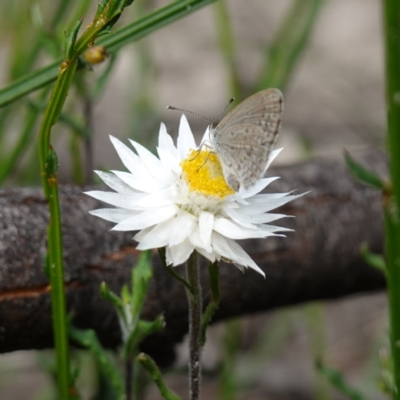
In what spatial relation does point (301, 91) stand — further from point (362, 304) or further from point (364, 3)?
point (362, 304)

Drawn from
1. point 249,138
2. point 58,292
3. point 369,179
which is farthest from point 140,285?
point 369,179

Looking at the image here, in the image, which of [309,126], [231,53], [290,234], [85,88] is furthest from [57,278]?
[309,126]

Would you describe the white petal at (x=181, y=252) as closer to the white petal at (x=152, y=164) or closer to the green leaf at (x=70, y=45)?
the white petal at (x=152, y=164)

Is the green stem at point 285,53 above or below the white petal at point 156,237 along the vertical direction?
above

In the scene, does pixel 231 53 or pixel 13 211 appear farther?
pixel 231 53

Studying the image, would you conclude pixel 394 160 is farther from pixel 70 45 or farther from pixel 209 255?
pixel 70 45

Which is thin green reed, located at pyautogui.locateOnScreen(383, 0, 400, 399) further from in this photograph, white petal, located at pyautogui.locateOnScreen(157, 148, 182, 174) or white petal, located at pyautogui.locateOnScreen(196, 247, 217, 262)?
white petal, located at pyautogui.locateOnScreen(157, 148, 182, 174)

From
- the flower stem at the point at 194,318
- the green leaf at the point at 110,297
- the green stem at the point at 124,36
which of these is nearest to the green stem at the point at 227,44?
the green stem at the point at 124,36
